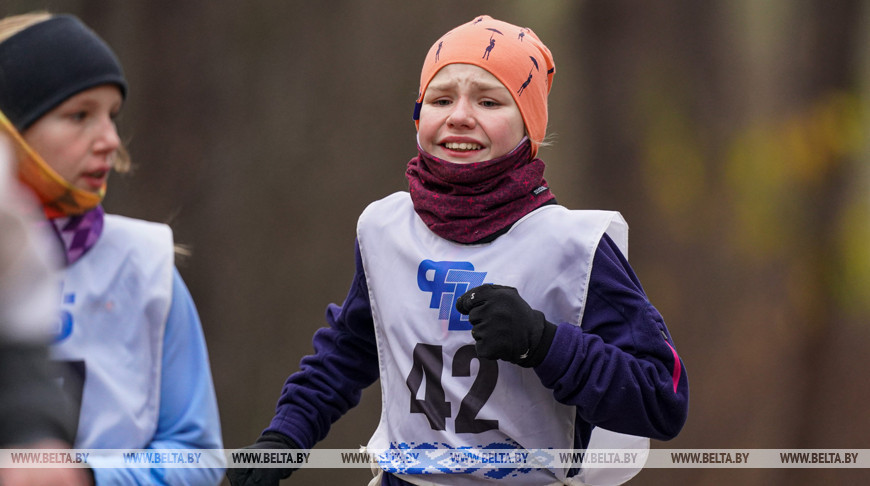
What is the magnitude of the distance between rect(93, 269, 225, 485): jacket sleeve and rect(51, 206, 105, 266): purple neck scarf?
0.16 meters

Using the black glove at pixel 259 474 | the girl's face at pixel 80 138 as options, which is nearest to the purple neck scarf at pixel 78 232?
the girl's face at pixel 80 138

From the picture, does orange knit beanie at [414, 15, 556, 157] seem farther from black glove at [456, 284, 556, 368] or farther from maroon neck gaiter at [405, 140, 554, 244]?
black glove at [456, 284, 556, 368]

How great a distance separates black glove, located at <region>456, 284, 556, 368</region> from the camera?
170 cm

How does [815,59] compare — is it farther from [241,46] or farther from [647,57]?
[241,46]

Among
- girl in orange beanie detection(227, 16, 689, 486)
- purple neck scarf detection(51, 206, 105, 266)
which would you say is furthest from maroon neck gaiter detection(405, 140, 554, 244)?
purple neck scarf detection(51, 206, 105, 266)

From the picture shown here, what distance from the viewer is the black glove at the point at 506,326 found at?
1699 mm

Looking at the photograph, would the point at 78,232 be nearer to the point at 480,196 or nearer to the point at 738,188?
the point at 480,196

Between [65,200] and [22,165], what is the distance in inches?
3.4

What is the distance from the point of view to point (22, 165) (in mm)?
1587

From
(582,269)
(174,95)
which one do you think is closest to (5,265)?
(582,269)

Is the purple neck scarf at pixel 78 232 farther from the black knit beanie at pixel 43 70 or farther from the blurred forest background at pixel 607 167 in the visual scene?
the blurred forest background at pixel 607 167

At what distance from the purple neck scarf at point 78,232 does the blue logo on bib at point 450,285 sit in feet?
2.04

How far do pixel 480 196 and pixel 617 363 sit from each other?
42 cm

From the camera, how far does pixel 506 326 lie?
5.57ft
